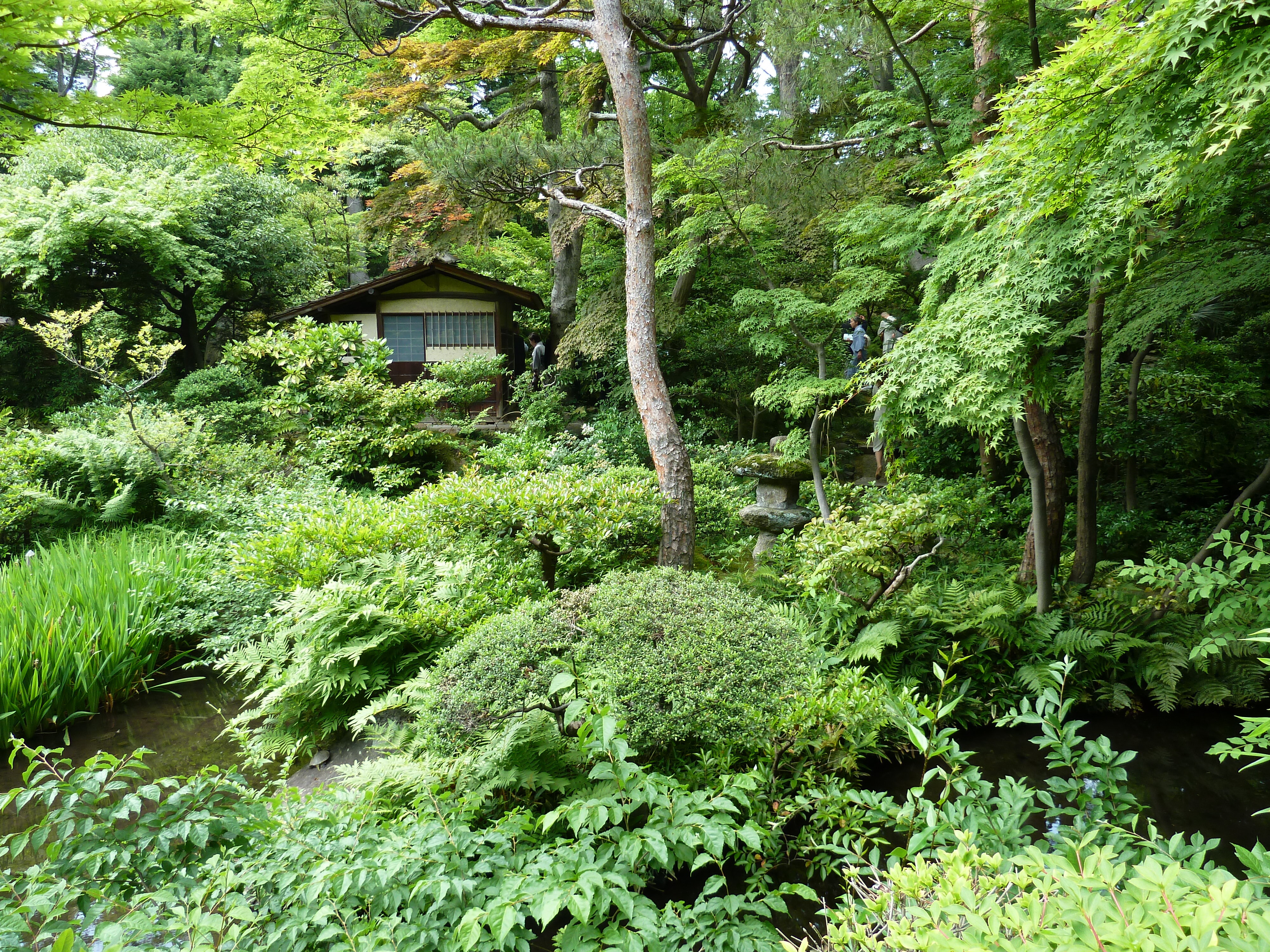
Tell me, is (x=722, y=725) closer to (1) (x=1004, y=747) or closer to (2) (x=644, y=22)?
(1) (x=1004, y=747)

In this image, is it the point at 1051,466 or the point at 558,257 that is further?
the point at 558,257

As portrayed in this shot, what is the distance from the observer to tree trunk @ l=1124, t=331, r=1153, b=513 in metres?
5.82

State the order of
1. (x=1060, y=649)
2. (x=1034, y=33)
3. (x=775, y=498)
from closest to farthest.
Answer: (x=1060, y=649), (x=1034, y=33), (x=775, y=498)

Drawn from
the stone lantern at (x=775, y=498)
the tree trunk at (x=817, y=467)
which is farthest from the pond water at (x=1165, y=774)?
the stone lantern at (x=775, y=498)

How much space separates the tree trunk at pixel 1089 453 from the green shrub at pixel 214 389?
41.7 ft

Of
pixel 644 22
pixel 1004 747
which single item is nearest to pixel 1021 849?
pixel 1004 747

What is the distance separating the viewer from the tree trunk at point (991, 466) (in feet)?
22.9

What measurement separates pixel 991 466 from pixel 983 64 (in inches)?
152

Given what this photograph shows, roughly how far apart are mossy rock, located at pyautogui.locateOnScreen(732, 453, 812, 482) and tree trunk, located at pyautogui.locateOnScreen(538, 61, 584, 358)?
6.93 m

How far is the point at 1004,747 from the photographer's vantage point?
13.4 feet

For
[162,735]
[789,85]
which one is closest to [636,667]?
[162,735]

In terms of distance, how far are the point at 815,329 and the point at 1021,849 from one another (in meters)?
7.14

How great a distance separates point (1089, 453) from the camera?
4633mm

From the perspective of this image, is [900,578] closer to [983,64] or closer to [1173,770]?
[1173,770]
